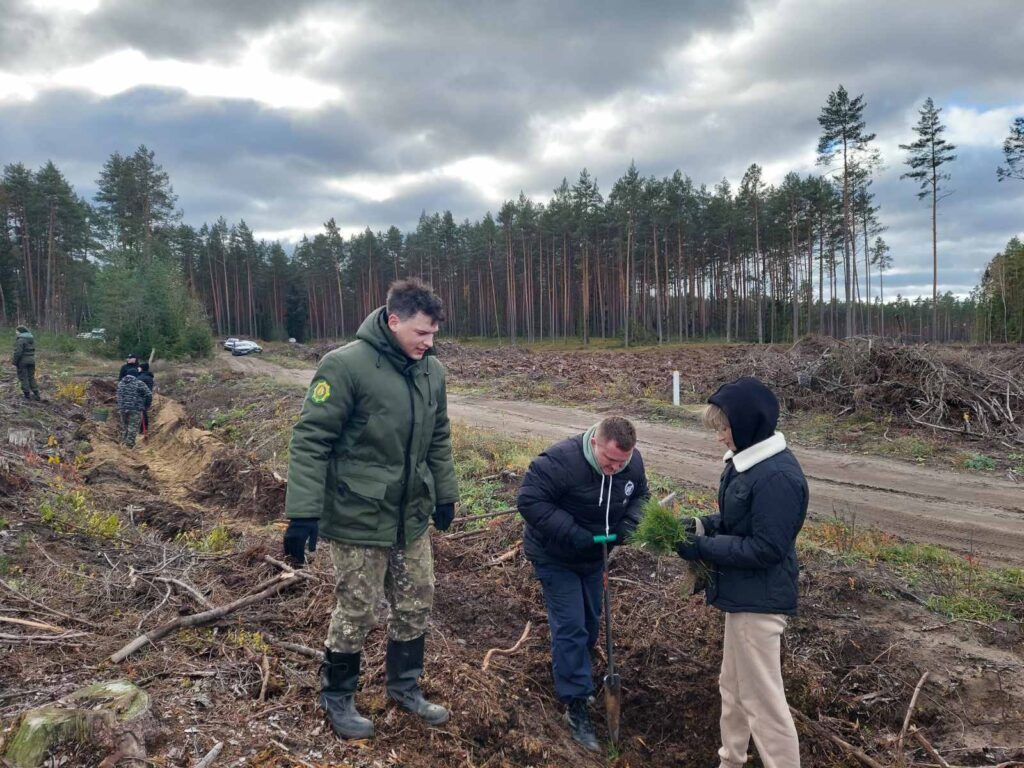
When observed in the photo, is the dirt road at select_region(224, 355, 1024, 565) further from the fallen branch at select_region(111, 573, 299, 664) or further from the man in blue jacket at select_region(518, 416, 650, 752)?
the fallen branch at select_region(111, 573, 299, 664)

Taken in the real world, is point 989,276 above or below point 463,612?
above

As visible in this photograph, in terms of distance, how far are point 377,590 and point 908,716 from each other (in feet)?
9.92

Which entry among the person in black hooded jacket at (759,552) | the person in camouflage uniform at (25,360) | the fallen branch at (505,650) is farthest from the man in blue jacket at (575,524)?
the person in camouflage uniform at (25,360)

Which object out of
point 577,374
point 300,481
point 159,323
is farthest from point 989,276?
point 300,481

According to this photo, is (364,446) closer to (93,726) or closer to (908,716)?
(93,726)

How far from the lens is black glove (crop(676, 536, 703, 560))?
3.08 m

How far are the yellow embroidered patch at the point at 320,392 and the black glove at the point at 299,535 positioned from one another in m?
0.54

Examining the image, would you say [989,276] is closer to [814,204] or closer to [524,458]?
[814,204]

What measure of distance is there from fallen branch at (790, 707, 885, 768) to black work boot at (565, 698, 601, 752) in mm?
1175

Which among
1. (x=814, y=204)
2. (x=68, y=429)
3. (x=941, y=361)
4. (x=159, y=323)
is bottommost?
(x=68, y=429)

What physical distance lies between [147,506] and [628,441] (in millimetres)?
6712

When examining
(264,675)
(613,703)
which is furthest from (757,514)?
(264,675)

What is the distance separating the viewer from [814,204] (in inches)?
1668

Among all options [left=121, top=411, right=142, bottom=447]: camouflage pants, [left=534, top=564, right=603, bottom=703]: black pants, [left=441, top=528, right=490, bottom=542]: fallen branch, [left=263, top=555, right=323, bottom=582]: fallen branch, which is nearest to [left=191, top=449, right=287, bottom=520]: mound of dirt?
[left=441, top=528, right=490, bottom=542]: fallen branch
